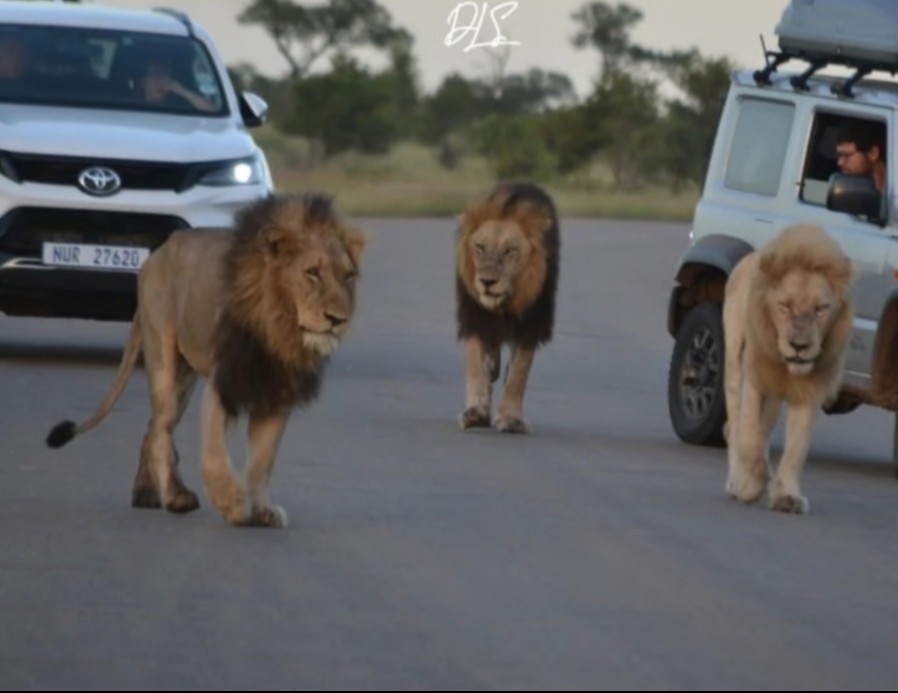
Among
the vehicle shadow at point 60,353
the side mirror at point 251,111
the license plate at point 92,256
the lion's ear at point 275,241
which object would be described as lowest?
the vehicle shadow at point 60,353

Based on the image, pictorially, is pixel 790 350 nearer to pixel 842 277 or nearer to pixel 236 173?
pixel 842 277

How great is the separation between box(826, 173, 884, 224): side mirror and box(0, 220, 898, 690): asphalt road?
3.82ft

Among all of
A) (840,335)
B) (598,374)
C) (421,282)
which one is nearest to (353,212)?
(421,282)

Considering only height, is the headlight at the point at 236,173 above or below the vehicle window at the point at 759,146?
below

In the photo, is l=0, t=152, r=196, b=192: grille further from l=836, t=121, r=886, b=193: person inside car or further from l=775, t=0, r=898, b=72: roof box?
l=836, t=121, r=886, b=193: person inside car

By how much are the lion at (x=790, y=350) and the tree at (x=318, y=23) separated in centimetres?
6589

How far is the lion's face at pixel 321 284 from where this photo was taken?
9.50 m

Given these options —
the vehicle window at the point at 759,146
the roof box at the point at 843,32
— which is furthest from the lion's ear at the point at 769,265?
the vehicle window at the point at 759,146

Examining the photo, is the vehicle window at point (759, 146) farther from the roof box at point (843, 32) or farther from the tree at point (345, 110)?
the tree at point (345, 110)

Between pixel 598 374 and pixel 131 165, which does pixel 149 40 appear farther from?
pixel 598 374

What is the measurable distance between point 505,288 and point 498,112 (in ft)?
246

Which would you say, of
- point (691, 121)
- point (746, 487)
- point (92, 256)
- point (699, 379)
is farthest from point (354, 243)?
point (691, 121)

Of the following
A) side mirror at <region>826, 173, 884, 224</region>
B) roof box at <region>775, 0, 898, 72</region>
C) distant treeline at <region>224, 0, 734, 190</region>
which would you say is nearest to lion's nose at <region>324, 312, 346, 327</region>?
side mirror at <region>826, 173, 884, 224</region>

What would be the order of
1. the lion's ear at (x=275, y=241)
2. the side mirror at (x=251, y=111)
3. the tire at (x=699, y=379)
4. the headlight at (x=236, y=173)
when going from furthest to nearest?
1. the side mirror at (x=251, y=111)
2. the headlight at (x=236, y=173)
3. the tire at (x=699, y=379)
4. the lion's ear at (x=275, y=241)
